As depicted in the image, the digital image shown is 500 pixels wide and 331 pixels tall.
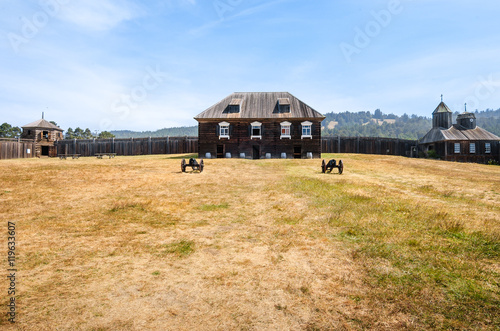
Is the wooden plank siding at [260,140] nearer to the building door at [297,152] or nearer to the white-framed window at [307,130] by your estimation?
the building door at [297,152]

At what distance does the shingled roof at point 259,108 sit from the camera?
29.9m

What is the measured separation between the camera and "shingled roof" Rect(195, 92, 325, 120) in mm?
29927

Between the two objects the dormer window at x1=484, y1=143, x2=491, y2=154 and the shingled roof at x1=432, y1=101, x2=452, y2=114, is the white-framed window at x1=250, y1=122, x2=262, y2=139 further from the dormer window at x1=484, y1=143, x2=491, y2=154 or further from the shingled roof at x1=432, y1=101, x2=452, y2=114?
the dormer window at x1=484, y1=143, x2=491, y2=154

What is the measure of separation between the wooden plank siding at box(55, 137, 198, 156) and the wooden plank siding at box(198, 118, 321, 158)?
827 cm

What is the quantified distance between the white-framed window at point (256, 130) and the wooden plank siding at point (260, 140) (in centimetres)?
26

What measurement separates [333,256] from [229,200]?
18.8 feet

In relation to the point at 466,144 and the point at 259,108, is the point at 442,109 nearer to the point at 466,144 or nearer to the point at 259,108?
the point at 466,144

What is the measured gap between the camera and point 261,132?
30062 millimetres

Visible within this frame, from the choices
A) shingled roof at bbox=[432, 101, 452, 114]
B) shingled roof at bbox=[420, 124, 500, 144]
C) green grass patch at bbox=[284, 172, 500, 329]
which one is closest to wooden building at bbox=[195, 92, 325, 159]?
green grass patch at bbox=[284, 172, 500, 329]

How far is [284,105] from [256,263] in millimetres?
27364

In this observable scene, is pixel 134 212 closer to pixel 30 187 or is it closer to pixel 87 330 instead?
pixel 87 330

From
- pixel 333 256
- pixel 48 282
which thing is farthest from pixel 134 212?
pixel 333 256

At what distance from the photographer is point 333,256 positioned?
5422 millimetres

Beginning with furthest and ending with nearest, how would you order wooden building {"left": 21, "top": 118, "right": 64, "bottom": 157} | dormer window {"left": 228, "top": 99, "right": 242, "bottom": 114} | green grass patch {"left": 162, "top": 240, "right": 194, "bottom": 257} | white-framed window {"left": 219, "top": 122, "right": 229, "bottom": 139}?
wooden building {"left": 21, "top": 118, "right": 64, "bottom": 157} → dormer window {"left": 228, "top": 99, "right": 242, "bottom": 114} → white-framed window {"left": 219, "top": 122, "right": 229, "bottom": 139} → green grass patch {"left": 162, "top": 240, "right": 194, "bottom": 257}
